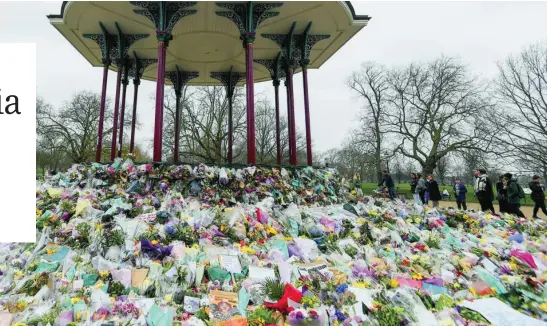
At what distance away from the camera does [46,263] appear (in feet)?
12.9

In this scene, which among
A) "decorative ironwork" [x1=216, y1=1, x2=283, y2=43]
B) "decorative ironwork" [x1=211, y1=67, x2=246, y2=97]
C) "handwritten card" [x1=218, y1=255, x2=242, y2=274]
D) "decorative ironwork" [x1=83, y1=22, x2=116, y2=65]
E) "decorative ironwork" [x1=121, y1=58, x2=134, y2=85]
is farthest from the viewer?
"decorative ironwork" [x1=211, y1=67, x2=246, y2=97]

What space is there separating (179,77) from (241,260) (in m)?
11.9

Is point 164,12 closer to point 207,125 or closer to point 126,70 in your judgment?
point 126,70

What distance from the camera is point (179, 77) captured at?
45.9 ft

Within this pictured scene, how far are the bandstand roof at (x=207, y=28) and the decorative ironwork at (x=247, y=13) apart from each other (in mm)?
269

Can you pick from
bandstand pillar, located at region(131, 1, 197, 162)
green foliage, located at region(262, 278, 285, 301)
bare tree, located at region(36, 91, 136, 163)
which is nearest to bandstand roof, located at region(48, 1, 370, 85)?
bandstand pillar, located at region(131, 1, 197, 162)

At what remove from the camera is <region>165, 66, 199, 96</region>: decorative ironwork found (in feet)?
45.6

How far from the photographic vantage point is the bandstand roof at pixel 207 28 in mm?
9164

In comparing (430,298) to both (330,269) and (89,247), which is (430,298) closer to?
(330,269)

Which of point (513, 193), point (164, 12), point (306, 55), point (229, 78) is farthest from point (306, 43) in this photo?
point (513, 193)

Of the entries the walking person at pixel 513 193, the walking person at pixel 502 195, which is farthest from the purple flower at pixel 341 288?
the walking person at pixel 502 195

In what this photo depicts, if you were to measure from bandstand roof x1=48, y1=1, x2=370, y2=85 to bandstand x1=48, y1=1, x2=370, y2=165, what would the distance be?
0.10 ft

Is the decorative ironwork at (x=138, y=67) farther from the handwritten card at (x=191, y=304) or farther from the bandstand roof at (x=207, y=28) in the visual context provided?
the handwritten card at (x=191, y=304)

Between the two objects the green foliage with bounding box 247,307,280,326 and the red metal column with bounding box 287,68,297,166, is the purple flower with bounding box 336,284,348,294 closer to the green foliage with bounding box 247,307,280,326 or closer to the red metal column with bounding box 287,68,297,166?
the green foliage with bounding box 247,307,280,326
